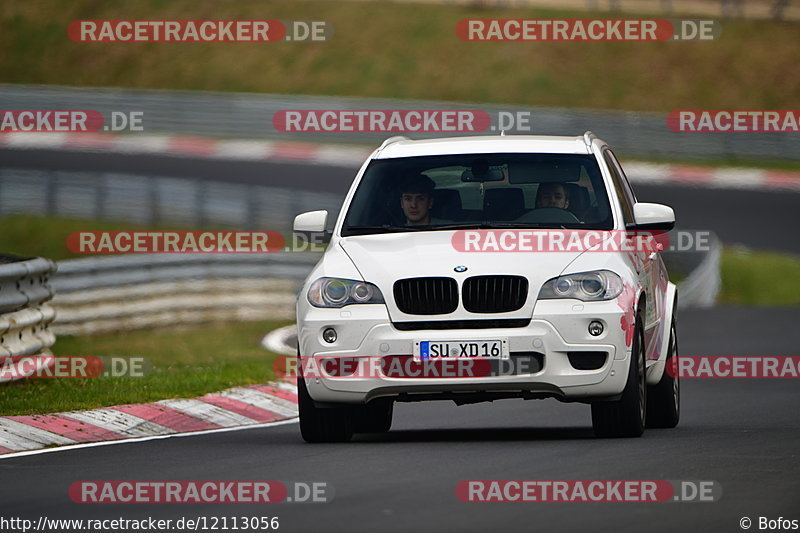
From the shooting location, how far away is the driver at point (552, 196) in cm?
1063

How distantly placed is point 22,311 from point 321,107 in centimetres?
2829

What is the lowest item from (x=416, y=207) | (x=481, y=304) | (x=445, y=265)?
(x=481, y=304)

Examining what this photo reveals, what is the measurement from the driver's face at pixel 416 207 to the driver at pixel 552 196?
2.23 feet

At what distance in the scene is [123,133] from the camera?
41.8 metres

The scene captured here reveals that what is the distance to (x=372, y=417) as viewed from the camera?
1102cm

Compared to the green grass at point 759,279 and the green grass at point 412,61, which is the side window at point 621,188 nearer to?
the green grass at point 759,279

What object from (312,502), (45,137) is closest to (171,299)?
(312,502)

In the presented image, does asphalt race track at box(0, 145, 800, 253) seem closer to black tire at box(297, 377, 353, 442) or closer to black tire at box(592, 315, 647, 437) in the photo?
black tire at box(592, 315, 647, 437)

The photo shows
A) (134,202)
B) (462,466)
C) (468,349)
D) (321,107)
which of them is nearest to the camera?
(462,466)

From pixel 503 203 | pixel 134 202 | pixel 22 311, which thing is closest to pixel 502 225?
pixel 503 203

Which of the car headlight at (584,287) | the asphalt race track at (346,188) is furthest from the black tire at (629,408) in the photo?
the asphalt race track at (346,188)

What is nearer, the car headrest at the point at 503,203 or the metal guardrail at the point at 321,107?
the car headrest at the point at 503,203

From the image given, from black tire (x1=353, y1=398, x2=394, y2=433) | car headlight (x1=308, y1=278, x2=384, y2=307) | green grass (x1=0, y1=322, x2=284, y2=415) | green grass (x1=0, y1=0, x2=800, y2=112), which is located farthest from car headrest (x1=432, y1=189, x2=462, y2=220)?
green grass (x1=0, y1=0, x2=800, y2=112)

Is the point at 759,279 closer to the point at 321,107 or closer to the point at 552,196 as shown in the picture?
the point at 321,107
